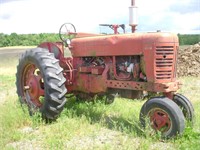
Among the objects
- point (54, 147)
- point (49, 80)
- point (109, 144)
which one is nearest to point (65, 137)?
point (54, 147)

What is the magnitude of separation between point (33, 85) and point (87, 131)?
67.1 inches

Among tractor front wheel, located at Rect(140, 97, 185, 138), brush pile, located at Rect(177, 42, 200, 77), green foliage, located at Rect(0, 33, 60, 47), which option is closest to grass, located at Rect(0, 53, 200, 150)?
tractor front wheel, located at Rect(140, 97, 185, 138)

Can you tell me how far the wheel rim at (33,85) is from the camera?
247 inches

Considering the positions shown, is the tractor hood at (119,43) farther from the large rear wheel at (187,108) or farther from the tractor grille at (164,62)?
the large rear wheel at (187,108)

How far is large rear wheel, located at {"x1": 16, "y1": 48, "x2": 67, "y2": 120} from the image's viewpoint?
562cm

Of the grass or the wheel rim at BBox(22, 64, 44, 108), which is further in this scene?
the wheel rim at BBox(22, 64, 44, 108)

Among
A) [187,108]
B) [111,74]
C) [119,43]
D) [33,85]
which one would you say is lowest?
[187,108]

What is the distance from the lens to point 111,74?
230 inches

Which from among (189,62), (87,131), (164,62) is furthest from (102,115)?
(189,62)

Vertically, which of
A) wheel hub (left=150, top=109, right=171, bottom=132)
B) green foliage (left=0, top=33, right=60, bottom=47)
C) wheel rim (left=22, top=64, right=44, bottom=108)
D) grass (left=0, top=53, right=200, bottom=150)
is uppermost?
green foliage (left=0, top=33, right=60, bottom=47)

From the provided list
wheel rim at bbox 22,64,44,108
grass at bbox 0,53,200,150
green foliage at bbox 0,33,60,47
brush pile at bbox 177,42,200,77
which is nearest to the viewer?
grass at bbox 0,53,200,150

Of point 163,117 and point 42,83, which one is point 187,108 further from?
point 42,83

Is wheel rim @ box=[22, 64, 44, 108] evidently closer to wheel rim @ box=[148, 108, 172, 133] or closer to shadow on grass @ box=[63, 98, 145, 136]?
shadow on grass @ box=[63, 98, 145, 136]

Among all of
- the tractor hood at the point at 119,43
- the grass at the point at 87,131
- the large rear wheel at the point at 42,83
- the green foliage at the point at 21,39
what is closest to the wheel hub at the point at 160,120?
the grass at the point at 87,131
